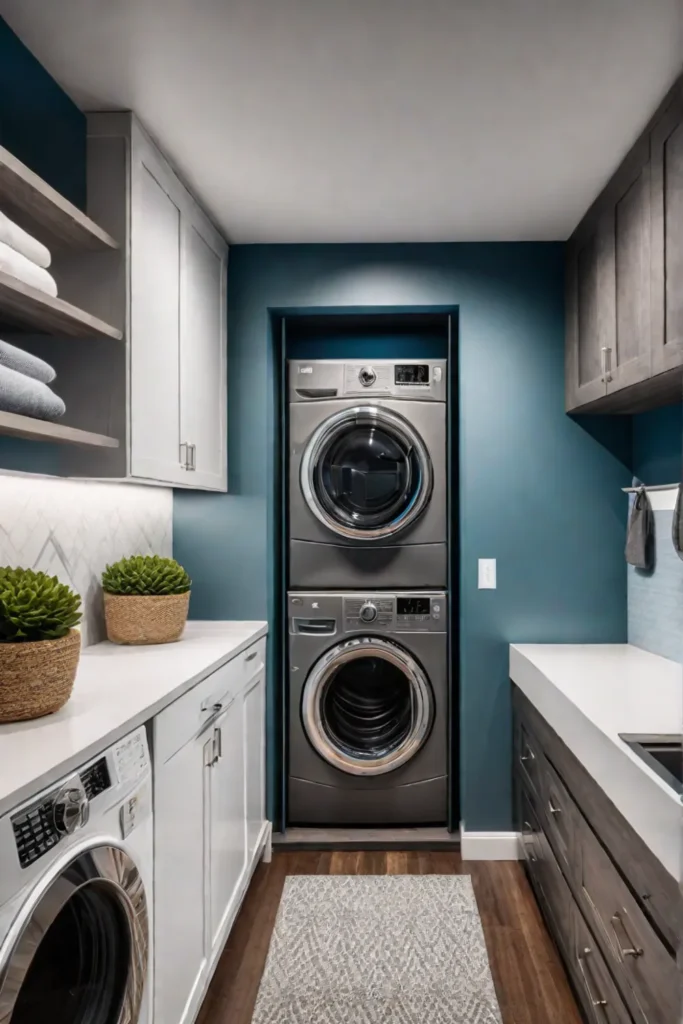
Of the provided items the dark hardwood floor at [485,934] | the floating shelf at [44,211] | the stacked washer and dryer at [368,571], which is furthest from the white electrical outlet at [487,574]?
the floating shelf at [44,211]

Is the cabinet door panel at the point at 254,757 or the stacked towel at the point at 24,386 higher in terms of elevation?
the stacked towel at the point at 24,386

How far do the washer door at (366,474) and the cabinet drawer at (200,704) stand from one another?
70 centimetres

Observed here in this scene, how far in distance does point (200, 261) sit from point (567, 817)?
2.20 meters

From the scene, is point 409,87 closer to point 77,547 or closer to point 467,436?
point 467,436

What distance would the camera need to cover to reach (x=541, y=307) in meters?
2.99

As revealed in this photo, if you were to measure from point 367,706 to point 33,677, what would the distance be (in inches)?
78.0

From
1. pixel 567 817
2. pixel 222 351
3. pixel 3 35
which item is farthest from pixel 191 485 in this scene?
pixel 567 817

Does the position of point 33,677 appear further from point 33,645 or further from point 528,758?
point 528,758

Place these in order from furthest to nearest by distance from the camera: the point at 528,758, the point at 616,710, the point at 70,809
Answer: the point at 528,758, the point at 616,710, the point at 70,809

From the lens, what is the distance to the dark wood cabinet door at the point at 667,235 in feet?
6.06

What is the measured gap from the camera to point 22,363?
150 cm

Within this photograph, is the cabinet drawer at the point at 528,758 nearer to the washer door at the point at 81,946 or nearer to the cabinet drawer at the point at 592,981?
the cabinet drawer at the point at 592,981

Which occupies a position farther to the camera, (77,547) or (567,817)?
(77,547)

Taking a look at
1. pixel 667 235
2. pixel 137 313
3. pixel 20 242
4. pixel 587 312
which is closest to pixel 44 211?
pixel 20 242
